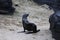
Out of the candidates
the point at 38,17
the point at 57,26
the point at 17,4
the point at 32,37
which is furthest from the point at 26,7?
the point at 57,26

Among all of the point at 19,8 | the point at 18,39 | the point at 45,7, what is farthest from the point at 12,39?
the point at 45,7

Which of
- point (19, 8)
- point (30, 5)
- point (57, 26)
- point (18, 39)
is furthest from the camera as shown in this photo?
point (30, 5)

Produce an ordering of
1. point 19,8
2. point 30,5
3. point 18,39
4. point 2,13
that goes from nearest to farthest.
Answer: point 18,39, point 2,13, point 19,8, point 30,5

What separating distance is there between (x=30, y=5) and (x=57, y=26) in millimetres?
8508

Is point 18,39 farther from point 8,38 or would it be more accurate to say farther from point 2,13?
point 2,13

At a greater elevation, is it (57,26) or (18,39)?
(57,26)

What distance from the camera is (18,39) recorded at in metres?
5.12

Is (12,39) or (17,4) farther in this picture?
(17,4)

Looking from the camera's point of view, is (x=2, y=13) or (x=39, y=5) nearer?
(x=2, y=13)

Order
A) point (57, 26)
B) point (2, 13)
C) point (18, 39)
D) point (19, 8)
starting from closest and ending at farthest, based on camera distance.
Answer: point (57, 26)
point (18, 39)
point (2, 13)
point (19, 8)

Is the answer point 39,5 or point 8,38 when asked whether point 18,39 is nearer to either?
point 8,38

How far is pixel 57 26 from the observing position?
13.4 ft

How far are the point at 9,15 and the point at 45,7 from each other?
9.91ft

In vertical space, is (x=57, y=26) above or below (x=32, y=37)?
above
